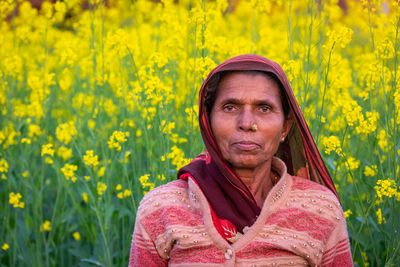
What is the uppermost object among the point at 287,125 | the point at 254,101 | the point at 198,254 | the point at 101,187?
the point at 254,101

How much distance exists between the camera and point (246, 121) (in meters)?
1.68

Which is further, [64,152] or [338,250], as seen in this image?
[64,152]

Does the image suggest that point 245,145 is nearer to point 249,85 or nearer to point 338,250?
point 249,85

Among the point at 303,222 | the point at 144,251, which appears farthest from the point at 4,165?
the point at 303,222

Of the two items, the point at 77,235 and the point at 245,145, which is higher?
the point at 245,145

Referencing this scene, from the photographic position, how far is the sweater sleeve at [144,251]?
1700 mm

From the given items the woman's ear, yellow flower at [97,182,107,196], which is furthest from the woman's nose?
yellow flower at [97,182,107,196]

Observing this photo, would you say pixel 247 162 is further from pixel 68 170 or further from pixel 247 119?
pixel 68 170

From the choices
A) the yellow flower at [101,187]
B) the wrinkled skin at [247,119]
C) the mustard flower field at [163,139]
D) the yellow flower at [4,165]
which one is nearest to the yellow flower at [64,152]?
the mustard flower field at [163,139]

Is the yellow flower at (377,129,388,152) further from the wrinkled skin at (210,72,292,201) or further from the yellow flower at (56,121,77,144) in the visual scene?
the yellow flower at (56,121,77,144)

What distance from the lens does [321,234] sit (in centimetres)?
170

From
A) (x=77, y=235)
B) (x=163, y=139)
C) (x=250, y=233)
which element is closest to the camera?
(x=250, y=233)

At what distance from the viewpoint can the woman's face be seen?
1.70m

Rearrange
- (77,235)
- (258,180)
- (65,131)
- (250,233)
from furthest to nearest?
(77,235) → (65,131) → (258,180) → (250,233)
